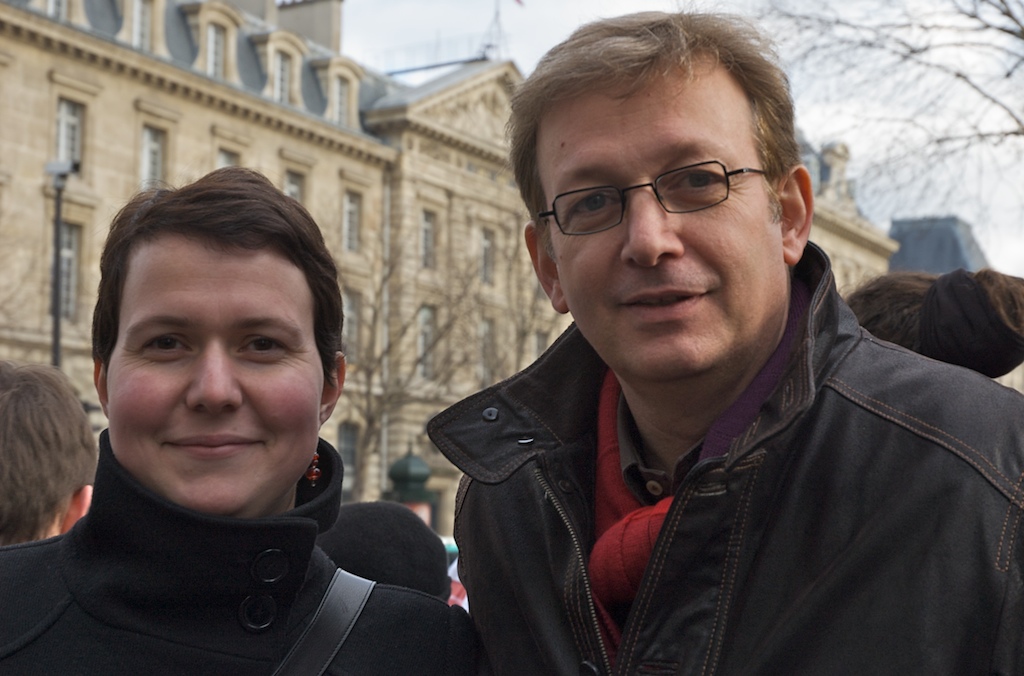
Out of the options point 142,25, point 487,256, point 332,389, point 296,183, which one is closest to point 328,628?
point 332,389

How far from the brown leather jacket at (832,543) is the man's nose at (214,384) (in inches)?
24.7

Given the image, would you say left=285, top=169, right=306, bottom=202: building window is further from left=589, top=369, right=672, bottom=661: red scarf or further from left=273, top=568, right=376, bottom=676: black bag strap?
left=589, top=369, right=672, bottom=661: red scarf

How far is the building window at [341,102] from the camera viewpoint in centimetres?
4094

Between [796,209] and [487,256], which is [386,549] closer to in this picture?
[796,209]

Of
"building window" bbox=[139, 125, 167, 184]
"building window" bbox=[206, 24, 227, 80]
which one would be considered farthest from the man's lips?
"building window" bbox=[206, 24, 227, 80]

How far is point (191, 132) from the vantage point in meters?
34.1

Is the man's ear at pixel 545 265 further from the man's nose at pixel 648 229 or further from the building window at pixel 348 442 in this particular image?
the building window at pixel 348 442

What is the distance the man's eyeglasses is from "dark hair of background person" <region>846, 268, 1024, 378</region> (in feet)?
2.71

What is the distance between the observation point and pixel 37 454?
339cm

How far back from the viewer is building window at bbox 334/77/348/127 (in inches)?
1612

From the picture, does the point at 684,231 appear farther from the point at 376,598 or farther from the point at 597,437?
the point at 376,598

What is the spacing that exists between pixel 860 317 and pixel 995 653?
1.53m

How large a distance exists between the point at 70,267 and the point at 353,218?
10810 mm

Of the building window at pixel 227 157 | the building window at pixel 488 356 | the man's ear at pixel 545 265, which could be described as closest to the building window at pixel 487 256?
the building window at pixel 488 356
